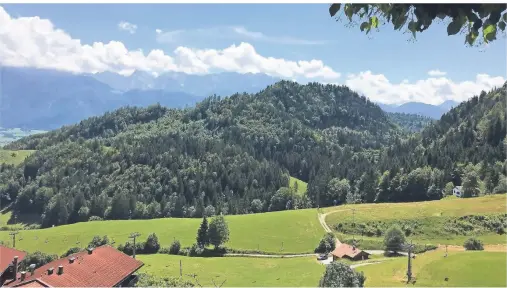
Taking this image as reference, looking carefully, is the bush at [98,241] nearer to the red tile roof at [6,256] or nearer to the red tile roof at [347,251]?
the red tile roof at [347,251]

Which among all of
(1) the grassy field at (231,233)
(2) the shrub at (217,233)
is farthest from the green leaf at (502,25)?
(2) the shrub at (217,233)

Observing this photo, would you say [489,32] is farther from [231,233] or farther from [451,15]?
[231,233]

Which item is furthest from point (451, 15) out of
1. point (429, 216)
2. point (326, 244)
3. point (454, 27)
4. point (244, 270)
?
point (429, 216)

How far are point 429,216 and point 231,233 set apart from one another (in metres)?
55.3

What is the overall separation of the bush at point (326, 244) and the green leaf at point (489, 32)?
105 m

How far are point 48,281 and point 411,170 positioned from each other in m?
153

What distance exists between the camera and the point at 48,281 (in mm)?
42500

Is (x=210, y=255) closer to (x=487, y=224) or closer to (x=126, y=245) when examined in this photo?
(x=126, y=245)

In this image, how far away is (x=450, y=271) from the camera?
218 ft

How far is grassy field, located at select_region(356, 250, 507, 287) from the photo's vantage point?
61.1m

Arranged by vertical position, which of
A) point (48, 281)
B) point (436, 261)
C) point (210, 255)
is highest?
point (48, 281)

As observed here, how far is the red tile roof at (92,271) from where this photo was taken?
44.9 meters

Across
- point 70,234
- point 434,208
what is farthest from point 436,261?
point 70,234

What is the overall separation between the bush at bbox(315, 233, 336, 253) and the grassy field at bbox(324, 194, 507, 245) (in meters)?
6.96
